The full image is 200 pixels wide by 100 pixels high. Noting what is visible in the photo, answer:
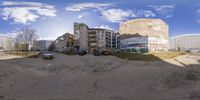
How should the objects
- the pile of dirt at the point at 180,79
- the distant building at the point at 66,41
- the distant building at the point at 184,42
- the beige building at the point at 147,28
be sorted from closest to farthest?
1. the pile of dirt at the point at 180,79
2. the beige building at the point at 147,28
3. the distant building at the point at 66,41
4. the distant building at the point at 184,42

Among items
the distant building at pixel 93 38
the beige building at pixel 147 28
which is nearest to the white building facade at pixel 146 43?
the beige building at pixel 147 28

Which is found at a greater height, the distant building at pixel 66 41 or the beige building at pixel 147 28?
the beige building at pixel 147 28

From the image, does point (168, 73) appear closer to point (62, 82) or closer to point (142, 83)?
point (142, 83)

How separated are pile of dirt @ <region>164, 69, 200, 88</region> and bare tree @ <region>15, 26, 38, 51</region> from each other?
5741 centimetres

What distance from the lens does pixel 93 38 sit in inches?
4432

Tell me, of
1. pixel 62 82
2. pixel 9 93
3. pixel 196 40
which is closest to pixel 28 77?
pixel 62 82

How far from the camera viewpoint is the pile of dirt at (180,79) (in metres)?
24.4

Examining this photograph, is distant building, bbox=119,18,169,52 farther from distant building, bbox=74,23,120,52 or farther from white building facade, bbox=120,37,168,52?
distant building, bbox=74,23,120,52

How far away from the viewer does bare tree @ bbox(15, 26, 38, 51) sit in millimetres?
80875

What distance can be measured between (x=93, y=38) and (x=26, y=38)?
1383 inches

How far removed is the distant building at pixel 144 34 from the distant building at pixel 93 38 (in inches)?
196

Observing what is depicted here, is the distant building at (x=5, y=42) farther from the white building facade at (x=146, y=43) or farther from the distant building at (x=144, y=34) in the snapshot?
the white building facade at (x=146, y=43)

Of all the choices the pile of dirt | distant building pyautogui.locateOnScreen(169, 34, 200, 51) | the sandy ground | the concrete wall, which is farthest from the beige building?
the pile of dirt

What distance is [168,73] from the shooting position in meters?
29.5
